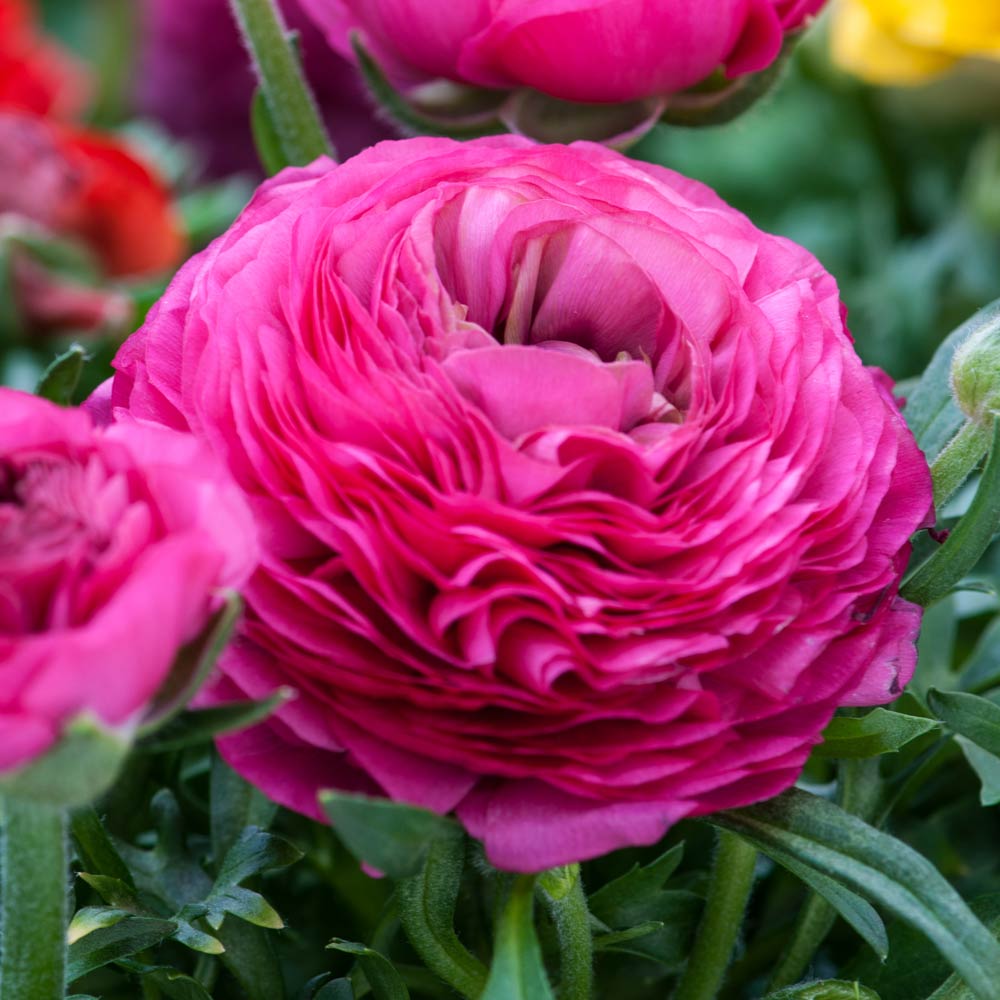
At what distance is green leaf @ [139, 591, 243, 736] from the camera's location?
184 mm

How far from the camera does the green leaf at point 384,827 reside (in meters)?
0.20

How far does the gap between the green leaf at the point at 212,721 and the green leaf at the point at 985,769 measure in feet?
0.45

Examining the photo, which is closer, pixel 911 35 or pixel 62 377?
pixel 62 377

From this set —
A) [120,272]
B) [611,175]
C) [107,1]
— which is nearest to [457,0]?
[611,175]

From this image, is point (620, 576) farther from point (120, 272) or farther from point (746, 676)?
point (120, 272)

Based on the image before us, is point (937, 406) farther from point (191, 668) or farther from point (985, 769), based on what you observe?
point (191, 668)

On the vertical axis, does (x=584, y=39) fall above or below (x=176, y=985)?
above

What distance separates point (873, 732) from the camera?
248 mm

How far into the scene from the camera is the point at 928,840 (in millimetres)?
345

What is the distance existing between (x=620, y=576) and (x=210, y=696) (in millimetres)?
66

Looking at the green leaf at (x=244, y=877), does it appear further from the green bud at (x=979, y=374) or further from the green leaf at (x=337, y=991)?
the green bud at (x=979, y=374)

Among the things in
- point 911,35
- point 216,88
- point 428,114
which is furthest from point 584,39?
point 216,88

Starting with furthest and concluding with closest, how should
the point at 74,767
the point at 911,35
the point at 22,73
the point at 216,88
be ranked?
the point at 216,88
the point at 22,73
the point at 911,35
the point at 74,767

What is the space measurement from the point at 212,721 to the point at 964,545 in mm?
140
